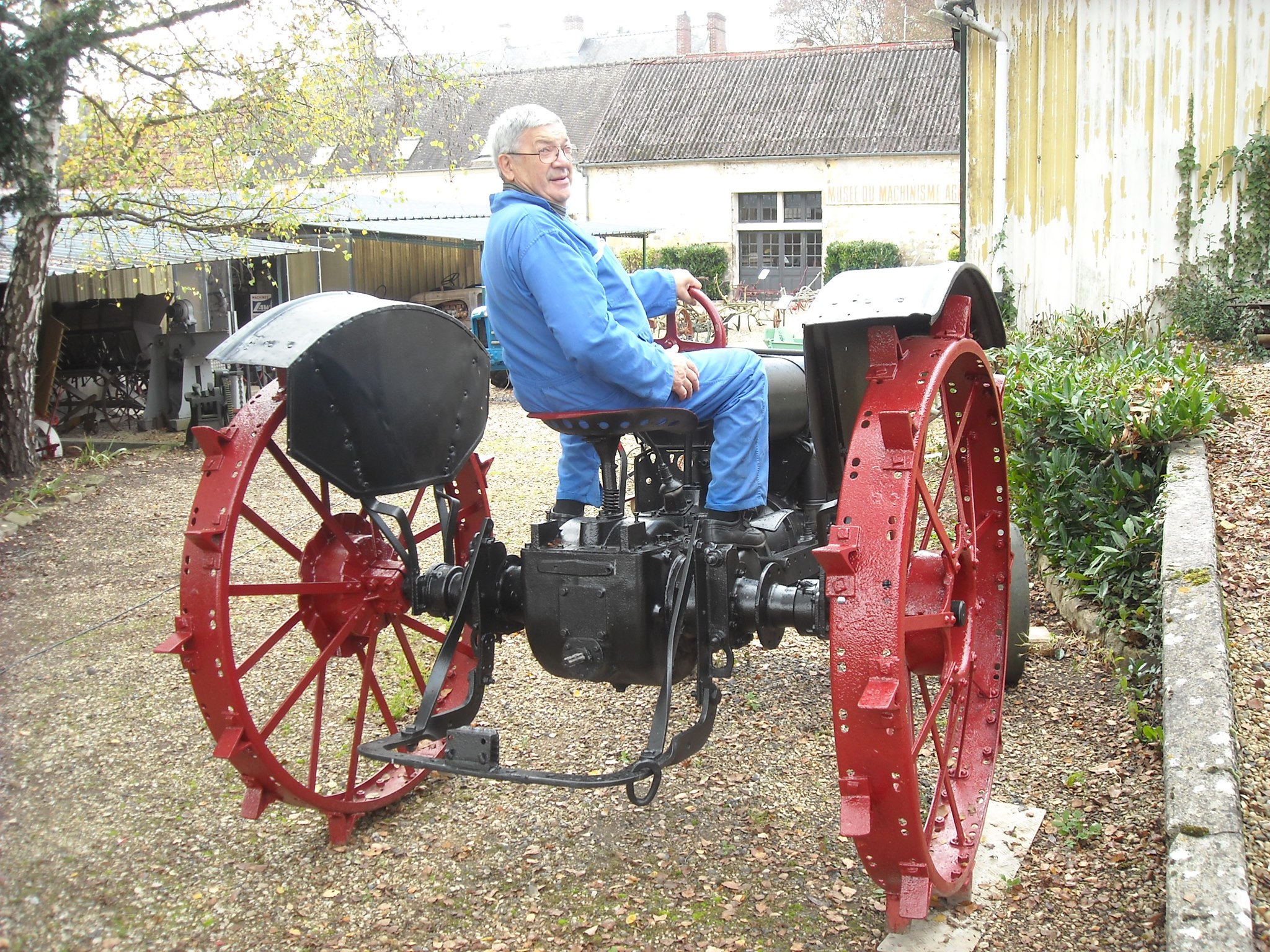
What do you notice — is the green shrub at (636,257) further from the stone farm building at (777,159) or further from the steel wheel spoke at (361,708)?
the steel wheel spoke at (361,708)

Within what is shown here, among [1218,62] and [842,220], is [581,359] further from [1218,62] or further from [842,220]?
[842,220]

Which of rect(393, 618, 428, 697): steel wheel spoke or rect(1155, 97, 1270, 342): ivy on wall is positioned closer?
rect(393, 618, 428, 697): steel wheel spoke

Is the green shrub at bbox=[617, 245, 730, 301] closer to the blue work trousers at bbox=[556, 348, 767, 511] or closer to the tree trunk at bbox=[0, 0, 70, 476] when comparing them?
the tree trunk at bbox=[0, 0, 70, 476]

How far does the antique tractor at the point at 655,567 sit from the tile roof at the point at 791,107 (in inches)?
1071

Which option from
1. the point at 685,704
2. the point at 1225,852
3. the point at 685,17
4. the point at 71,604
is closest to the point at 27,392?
the point at 71,604

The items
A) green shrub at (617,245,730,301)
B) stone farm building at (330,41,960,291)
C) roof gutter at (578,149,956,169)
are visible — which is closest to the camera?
roof gutter at (578,149,956,169)

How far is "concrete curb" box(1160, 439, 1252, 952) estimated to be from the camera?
7.68 feet

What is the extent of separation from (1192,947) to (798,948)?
0.84 m

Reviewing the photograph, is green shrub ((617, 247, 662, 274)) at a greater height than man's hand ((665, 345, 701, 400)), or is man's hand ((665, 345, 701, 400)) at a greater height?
green shrub ((617, 247, 662, 274))

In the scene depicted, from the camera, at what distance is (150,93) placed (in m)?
9.49

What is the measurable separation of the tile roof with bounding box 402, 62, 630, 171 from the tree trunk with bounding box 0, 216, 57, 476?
2373 cm

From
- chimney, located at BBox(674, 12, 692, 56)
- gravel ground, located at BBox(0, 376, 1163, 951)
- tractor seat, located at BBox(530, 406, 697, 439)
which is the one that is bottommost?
gravel ground, located at BBox(0, 376, 1163, 951)

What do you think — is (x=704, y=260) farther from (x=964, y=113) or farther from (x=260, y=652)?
(x=260, y=652)

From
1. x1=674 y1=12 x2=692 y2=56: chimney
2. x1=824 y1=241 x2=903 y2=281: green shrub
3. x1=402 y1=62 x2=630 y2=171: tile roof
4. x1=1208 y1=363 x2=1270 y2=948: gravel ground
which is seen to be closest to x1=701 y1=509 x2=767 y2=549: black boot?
x1=1208 y1=363 x2=1270 y2=948: gravel ground
